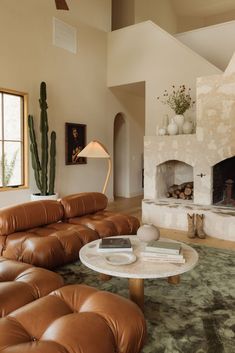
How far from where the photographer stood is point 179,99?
5.85 metres

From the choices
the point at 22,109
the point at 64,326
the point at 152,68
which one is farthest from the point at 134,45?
the point at 64,326

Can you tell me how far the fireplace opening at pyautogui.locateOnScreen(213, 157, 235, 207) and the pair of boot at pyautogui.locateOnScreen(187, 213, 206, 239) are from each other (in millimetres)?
617

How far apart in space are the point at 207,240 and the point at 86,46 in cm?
504

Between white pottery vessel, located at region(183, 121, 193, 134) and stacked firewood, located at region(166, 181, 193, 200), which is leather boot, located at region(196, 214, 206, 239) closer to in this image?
stacked firewood, located at region(166, 181, 193, 200)

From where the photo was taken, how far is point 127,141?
8.28 metres

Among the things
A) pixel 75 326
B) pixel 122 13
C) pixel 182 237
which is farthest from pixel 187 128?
pixel 122 13

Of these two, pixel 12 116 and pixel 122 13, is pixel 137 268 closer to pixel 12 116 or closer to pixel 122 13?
pixel 12 116

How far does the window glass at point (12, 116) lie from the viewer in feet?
17.1

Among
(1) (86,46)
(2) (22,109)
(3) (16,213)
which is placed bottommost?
→ (3) (16,213)

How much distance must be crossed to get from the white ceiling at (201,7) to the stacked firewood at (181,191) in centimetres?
638

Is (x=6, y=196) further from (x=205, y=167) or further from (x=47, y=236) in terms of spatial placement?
(x=205, y=167)

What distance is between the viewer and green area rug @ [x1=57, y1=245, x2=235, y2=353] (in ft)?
6.01

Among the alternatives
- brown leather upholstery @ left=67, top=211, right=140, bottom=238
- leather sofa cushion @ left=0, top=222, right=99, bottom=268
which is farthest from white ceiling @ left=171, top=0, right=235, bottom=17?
leather sofa cushion @ left=0, top=222, right=99, bottom=268

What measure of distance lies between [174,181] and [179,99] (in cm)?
166
